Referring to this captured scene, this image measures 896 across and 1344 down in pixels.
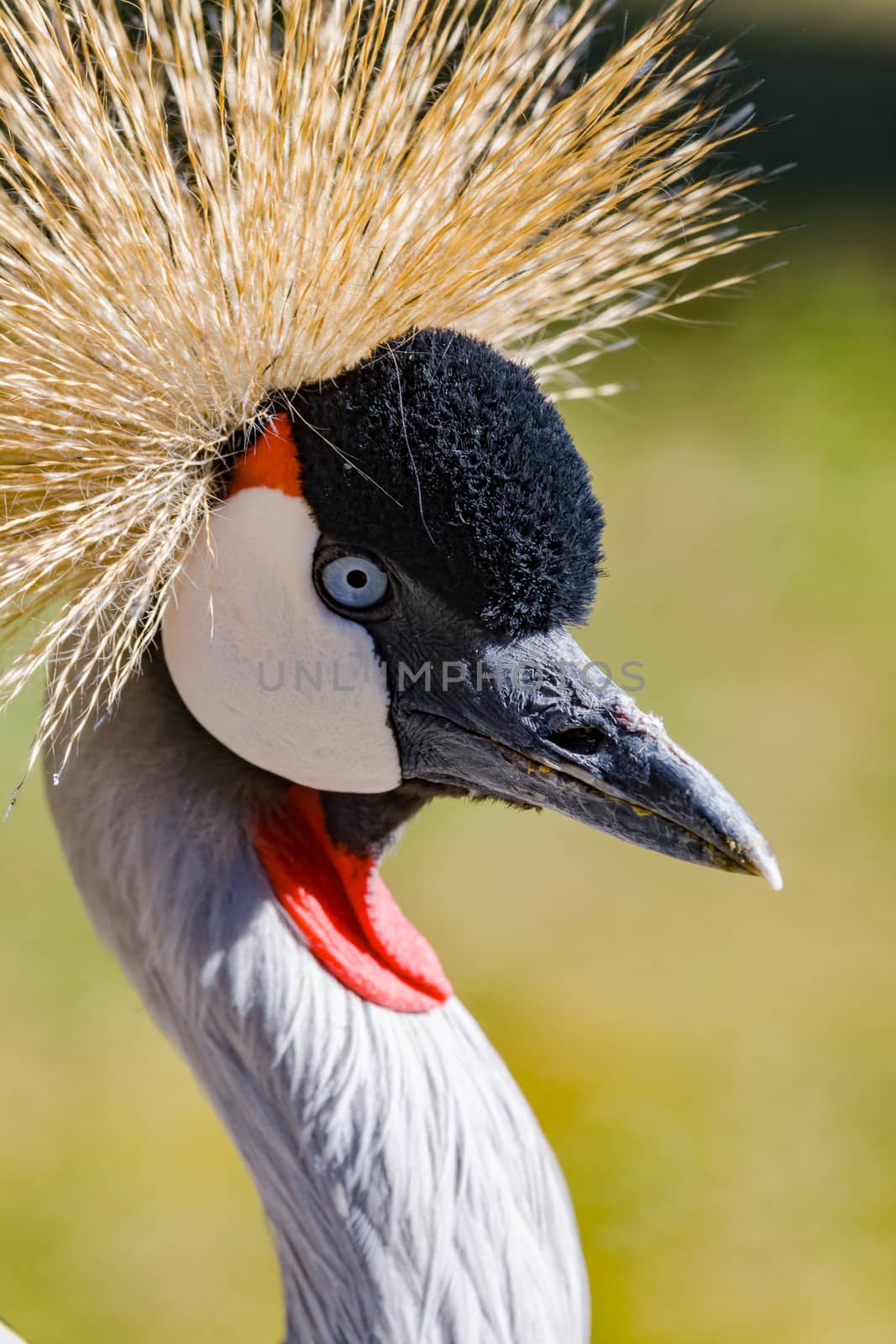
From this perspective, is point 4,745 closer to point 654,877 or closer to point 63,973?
point 63,973

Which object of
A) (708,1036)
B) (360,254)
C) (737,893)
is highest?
(360,254)

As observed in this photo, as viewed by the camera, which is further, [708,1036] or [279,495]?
[708,1036]

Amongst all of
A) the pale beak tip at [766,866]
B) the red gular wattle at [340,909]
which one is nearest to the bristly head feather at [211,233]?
the red gular wattle at [340,909]

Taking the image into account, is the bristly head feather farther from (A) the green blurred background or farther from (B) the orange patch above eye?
(A) the green blurred background

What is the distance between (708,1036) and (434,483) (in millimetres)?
1270

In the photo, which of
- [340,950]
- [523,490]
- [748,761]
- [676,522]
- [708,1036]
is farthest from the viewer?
[676,522]

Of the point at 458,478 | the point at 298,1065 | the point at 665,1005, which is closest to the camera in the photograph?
the point at 458,478

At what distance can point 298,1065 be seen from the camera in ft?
2.66

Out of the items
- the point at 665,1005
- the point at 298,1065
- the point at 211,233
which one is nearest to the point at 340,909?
the point at 298,1065

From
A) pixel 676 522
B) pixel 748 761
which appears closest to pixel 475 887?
pixel 748 761

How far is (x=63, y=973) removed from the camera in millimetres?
1825

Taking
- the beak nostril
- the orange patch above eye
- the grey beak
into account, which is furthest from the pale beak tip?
the orange patch above eye

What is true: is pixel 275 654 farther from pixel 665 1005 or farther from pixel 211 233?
pixel 665 1005

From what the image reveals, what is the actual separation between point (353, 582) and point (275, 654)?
63mm
